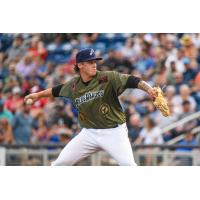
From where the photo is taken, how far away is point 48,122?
1188 cm

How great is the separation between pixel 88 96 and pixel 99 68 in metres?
4.32

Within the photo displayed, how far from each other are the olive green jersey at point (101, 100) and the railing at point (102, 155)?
234 cm

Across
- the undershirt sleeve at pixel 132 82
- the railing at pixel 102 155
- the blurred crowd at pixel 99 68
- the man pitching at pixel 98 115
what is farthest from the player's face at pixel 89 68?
the blurred crowd at pixel 99 68

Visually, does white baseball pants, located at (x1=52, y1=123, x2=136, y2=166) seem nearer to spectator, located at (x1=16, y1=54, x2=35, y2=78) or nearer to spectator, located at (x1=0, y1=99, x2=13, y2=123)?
spectator, located at (x1=0, y1=99, x2=13, y2=123)

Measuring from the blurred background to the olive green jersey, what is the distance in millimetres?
2343

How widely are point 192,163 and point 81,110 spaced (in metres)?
2.49

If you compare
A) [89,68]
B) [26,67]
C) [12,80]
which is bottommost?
[89,68]

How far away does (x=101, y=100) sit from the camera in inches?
310

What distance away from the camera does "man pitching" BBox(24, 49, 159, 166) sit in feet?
25.4

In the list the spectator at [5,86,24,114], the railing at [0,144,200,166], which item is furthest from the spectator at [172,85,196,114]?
the spectator at [5,86,24,114]

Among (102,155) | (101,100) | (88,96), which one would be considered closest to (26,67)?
(102,155)

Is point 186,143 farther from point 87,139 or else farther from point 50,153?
point 87,139

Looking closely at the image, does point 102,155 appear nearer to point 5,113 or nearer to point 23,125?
point 23,125
